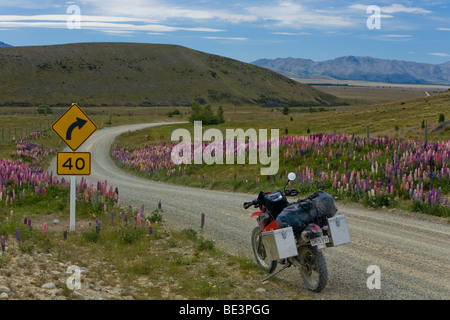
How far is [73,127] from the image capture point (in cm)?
1224

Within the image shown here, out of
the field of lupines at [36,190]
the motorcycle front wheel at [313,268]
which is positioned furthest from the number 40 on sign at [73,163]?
the motorcycle front wheel at [313,268]

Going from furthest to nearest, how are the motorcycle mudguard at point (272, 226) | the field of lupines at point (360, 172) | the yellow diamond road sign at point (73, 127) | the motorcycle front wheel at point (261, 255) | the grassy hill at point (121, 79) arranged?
the grassy hill at point (121, 79) → the field of lupines at point (360, 172) → the yellow diamond road sign at point (73, 127) → the motorcycle front wheel at point (261, 255) → the motorcycle mudguard at point (272, 226)

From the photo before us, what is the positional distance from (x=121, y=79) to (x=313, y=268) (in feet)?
545

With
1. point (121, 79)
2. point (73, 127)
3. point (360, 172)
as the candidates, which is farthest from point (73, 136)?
point (121, 79)

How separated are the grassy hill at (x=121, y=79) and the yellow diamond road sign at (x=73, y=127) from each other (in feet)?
439

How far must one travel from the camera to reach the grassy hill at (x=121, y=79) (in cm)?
14950

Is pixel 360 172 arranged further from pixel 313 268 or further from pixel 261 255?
pixel 313 268

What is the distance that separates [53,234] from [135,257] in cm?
300

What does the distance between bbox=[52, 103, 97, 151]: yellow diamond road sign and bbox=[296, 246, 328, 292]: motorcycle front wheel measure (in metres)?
6.82

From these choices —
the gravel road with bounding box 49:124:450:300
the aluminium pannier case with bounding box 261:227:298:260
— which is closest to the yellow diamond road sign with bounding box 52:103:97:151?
the gravel road with bounding box 49:124:450:300

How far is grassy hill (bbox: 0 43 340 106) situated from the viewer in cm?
14950

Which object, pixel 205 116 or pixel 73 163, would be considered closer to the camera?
pixel 73 163

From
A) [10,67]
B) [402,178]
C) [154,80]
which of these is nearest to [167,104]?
[154,80]

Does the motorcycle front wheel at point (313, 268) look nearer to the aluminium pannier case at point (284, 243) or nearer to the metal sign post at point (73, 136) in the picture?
the aluminium pannier case at point (284, 243)
